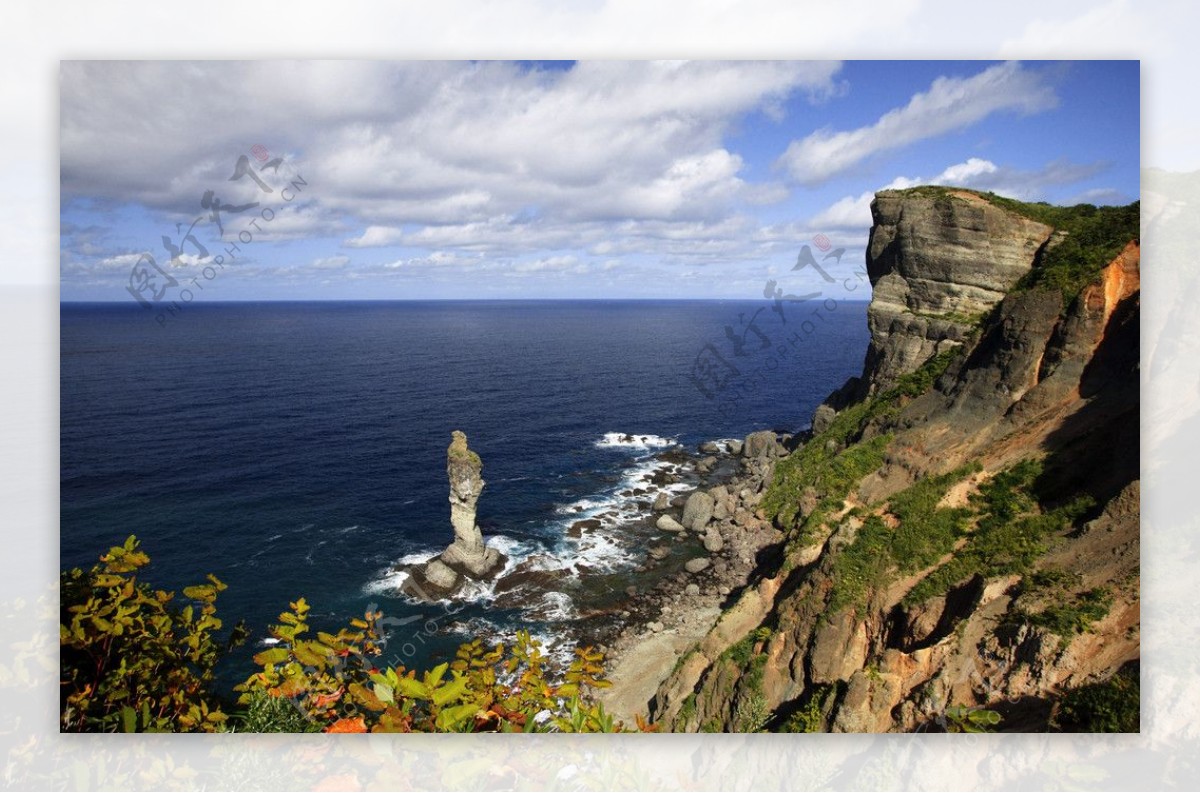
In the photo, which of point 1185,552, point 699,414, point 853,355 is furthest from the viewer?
point 853,355

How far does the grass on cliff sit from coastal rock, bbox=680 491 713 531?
292cm

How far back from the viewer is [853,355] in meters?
75.2

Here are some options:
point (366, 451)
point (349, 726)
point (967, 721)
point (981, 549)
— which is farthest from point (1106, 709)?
point (366, 451)

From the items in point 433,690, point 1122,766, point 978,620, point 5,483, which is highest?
point 5,483

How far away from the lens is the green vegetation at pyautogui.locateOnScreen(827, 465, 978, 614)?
607 inches

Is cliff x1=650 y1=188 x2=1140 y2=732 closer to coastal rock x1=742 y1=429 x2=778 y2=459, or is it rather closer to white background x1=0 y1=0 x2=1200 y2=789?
white background x1=0 y1=0 x2=1200 y2=789

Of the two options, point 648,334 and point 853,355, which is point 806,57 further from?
point 648,334

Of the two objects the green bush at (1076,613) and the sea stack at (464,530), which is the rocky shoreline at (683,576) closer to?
the sea stack at (464,530)

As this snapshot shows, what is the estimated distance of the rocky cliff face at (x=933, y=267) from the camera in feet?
96.3

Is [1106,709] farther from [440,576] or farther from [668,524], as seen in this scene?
[668,524]

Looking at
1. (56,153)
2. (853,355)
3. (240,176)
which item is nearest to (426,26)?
(240,176)

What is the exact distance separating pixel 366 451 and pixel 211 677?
3590 centimetres

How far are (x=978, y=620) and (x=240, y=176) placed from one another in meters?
15.8

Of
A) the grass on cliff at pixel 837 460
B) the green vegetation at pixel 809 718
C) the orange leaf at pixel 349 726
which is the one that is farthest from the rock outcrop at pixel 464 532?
the orange leaf at pixel 349 726
